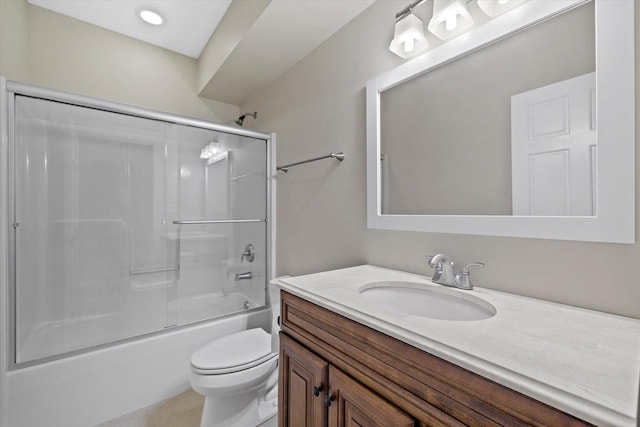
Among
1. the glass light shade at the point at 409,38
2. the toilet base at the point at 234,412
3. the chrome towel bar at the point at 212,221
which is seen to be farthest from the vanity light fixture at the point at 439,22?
the toilet base at the point at 234,412

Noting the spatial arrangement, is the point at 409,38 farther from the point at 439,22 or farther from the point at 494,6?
the point at 494,6

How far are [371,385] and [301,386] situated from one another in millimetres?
317

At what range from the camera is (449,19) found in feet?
3.42

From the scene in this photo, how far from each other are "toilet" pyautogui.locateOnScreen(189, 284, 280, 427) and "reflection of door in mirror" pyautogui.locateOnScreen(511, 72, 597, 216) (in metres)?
1.07

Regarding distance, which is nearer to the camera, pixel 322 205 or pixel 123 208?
pixel 322 205

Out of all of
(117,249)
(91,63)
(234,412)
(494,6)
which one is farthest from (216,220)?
(494,6)

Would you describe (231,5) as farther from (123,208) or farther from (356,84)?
(123,208)

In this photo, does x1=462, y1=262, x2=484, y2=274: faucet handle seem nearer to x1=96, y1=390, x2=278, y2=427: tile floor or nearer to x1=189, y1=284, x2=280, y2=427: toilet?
x1=189, y1=284, x2=280, y2=427: toilet

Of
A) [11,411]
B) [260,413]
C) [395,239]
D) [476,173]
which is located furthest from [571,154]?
[11,411]

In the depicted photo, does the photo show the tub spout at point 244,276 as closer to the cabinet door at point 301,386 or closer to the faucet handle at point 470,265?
the cabinet door at point 301,386

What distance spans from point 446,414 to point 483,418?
77 millimetres

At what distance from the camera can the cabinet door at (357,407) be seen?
646mm

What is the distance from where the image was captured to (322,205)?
1.72 m

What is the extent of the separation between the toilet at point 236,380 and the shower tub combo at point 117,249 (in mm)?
533
